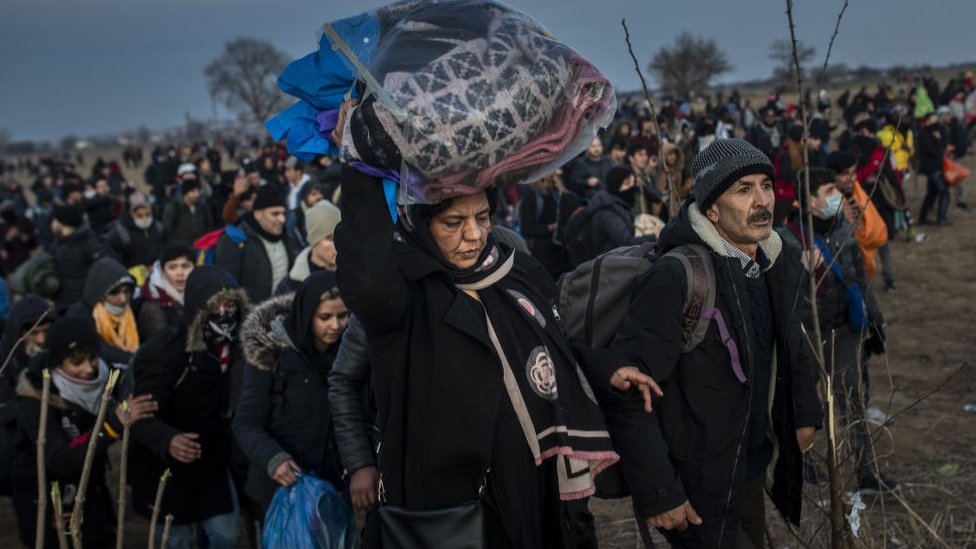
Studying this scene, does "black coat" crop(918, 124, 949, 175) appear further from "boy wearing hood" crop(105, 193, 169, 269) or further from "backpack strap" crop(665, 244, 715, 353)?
"backpack strap" crop(665, 244, 715, 353)

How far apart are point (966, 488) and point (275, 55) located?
268ft

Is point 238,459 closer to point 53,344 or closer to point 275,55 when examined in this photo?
point 53,344

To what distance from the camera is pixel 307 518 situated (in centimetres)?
318

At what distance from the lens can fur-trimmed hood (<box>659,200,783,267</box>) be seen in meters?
2.88

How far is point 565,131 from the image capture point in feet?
7.08

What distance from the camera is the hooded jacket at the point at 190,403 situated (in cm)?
393

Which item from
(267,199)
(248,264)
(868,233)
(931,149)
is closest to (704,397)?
(868,233)

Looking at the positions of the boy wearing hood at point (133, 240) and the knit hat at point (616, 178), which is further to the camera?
the boy wearing hood at point (133, 240)

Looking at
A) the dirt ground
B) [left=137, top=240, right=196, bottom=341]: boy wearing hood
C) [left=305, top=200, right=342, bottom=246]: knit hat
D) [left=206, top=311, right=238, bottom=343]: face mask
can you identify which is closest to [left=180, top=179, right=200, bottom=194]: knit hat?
[left=137, top=240, right=196, bottom=341]: boy wearing hood

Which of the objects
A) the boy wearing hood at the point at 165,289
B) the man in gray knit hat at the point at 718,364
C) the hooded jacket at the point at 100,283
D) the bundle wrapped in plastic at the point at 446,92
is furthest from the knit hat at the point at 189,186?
the bundle wrapped in plastic at the point at 446,92

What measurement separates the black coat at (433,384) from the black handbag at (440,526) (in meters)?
0.03

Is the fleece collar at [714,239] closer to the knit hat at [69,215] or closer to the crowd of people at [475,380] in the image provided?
the crowd of people at [475,380]

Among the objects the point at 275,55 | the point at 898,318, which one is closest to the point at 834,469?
the point at 898,318

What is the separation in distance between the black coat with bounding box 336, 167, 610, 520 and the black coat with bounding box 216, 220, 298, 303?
15.0 ft
